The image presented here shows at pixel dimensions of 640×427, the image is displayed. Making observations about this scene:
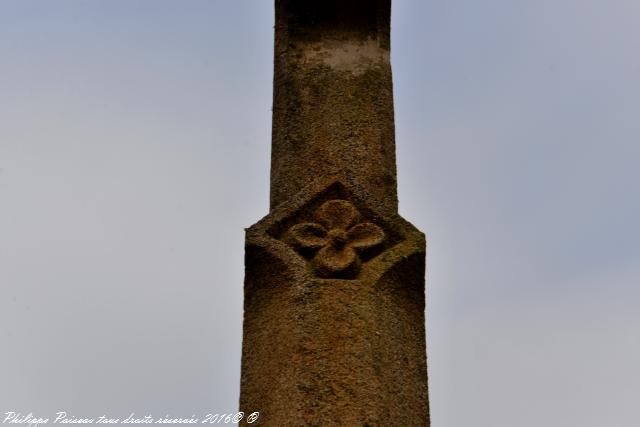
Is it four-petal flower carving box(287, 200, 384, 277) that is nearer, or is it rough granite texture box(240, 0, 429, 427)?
rough granite texture box(240, 0, 429, 427)

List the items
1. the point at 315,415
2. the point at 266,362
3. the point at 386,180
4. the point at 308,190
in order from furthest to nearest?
the point at 386,180 < the point at 308,190 < the point at 266,362 < the point at 315,415

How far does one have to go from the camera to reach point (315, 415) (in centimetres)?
450

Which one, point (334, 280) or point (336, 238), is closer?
point (334, 280)

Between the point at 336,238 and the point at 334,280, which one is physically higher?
the point at 336,238

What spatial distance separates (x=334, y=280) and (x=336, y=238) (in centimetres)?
19

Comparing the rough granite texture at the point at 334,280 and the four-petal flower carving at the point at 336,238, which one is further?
the four-petal flower carving at the point at 336,238

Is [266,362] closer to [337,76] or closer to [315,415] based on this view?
[315,415]

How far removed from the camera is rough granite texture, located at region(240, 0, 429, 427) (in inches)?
181

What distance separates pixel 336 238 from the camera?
5004mm

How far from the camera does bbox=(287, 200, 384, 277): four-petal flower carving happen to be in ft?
16.2

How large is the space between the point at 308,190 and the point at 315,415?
1.00 metres

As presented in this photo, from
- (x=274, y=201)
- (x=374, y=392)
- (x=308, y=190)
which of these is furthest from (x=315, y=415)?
(x=274, y=201)

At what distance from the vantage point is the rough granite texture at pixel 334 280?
460 cm

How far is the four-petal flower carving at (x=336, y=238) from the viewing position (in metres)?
4.93
